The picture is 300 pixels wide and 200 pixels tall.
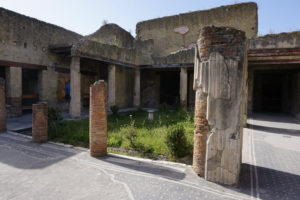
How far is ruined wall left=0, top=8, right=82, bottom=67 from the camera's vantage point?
912 centimetres

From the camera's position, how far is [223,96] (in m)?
3.24

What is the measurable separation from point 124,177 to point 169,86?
1285 centimetres

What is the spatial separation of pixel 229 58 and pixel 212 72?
0.35 metres

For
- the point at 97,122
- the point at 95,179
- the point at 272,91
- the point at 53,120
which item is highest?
the point at 272,91

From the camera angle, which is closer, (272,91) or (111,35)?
(272,91)

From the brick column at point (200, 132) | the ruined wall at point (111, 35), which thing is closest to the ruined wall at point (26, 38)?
the ruined wall at point (111, 35)

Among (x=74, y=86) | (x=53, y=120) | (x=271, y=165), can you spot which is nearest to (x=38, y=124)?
(x=53, y=120)

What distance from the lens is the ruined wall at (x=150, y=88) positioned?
15.4m

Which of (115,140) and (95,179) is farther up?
(115,140)

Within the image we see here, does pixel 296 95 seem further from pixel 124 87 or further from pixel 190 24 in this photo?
pixel 124 87

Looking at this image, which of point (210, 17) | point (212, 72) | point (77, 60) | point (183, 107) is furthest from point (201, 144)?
point (210, 17)

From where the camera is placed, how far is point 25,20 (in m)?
9.95

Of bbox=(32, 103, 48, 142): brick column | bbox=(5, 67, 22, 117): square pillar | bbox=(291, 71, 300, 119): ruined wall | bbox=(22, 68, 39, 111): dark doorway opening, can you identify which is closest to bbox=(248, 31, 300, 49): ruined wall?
bbox=(291, 71, 300, 119): ruined wall

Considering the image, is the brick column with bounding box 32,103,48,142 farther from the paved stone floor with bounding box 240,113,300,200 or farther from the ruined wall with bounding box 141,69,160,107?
the ruined wall with bounding box 141,69,160,107
